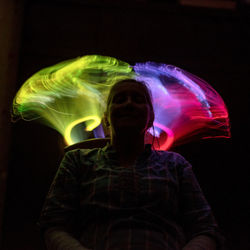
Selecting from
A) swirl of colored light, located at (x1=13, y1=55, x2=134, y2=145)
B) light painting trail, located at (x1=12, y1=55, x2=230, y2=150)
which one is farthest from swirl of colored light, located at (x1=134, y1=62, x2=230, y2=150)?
swirl of colored light, located at (x1=13, y1=55, x2=134, y2=145)

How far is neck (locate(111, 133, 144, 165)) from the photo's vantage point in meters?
1.26

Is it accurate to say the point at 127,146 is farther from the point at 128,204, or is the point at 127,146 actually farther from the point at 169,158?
the point at 128,204

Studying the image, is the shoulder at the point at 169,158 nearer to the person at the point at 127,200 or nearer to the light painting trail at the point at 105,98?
the person at the point at 127,200

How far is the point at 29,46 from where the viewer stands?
2488mm

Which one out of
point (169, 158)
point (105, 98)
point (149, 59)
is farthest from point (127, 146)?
point (149, 59)

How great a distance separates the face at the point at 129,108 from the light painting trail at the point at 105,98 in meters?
0.38

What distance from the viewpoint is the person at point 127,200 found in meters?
0.99

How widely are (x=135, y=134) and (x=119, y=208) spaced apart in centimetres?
35

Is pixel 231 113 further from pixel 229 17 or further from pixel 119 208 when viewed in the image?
pixel 119 208

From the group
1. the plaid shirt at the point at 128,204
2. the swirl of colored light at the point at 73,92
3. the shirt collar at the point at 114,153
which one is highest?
the swirl of colored light at the point at 73,92

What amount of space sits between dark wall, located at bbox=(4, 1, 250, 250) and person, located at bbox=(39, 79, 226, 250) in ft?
3.29

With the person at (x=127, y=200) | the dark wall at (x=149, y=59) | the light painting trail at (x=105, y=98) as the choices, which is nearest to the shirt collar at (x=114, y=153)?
the person at (x=127, y=200)

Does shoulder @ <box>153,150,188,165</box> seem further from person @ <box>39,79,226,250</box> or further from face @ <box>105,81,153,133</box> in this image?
face @ <box>105,81,153,133</box>

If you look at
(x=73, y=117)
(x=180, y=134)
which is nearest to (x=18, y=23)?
(x=73, y=117)
